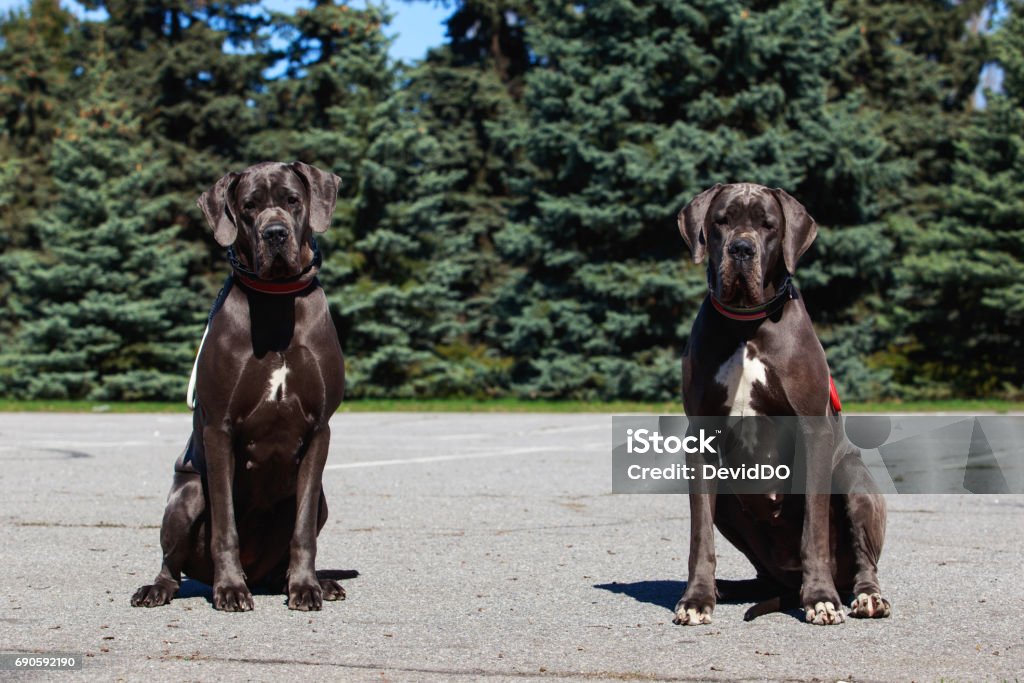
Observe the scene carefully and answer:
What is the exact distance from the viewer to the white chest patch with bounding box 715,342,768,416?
5191 mm

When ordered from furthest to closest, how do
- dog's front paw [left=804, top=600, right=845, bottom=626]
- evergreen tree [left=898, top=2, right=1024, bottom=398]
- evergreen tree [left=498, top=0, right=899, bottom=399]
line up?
evergreen tree [left=498, top=0, right=899, bottom=399]
evergreen tree [left=898, top=2, right=1024, bottom=398]
dog's front paw [left=804, top=600, right=845, bottom=626]

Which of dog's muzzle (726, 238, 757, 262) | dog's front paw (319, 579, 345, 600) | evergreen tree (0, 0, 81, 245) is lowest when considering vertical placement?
dog's front paw (319, 579, 345, 600)

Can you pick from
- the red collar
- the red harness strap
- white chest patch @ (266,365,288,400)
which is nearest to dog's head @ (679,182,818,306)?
the red harness strap

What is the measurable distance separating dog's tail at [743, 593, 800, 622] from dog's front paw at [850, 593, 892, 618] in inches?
12.0

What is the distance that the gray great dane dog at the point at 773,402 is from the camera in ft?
16.9

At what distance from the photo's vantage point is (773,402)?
5.19 m

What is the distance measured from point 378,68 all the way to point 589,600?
27.6 meters

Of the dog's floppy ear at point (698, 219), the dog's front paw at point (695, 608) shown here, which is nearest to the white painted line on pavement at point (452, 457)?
the dog's floppy ear at point (698, 219)

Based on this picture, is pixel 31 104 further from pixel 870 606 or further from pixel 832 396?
pixel 870 606

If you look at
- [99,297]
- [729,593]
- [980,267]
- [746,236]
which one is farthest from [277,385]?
[99,297]

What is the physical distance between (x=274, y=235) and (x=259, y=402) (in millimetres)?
705

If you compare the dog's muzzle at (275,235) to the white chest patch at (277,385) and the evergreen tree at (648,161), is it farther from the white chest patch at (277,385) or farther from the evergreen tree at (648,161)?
the evergreen tree at (648,161)

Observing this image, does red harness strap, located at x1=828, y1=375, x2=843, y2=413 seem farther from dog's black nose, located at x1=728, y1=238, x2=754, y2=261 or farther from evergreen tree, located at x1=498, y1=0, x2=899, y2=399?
evergreen tree, located at x1=498, y1=0, x2=899, y2=399

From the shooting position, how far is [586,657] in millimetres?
4531
